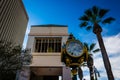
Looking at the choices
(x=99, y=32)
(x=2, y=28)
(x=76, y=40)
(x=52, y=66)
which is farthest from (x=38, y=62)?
(x=2, y=28)

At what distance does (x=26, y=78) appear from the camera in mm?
15125

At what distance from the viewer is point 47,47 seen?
17.4 meters

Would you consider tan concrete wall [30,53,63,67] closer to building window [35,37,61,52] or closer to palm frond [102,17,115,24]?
building window [35,37,61,52]

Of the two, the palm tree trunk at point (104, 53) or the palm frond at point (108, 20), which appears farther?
the palm frond at point (108, 20)

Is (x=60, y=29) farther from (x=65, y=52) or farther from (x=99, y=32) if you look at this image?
(x=65, y=52)

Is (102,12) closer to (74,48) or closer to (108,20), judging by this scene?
(108,20)

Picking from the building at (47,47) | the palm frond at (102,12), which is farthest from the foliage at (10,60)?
the palm frond at (102,12)

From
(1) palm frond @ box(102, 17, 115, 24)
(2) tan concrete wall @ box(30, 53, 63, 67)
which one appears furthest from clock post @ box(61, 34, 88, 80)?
(1) palm frond @ box(102, 17, 115, 24)

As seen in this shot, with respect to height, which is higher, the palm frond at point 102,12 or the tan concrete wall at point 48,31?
the palm frond at point 102,12

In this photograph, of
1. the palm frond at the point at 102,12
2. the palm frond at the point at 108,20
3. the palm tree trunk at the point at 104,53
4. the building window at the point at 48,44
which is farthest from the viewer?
the building window at the point at 48,44

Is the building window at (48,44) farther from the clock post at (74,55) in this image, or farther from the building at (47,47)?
the clock post at (74,55)

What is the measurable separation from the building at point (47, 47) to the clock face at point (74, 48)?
35.0 feet

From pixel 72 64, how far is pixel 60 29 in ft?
47.7

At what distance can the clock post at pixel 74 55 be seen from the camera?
4.27 metres
